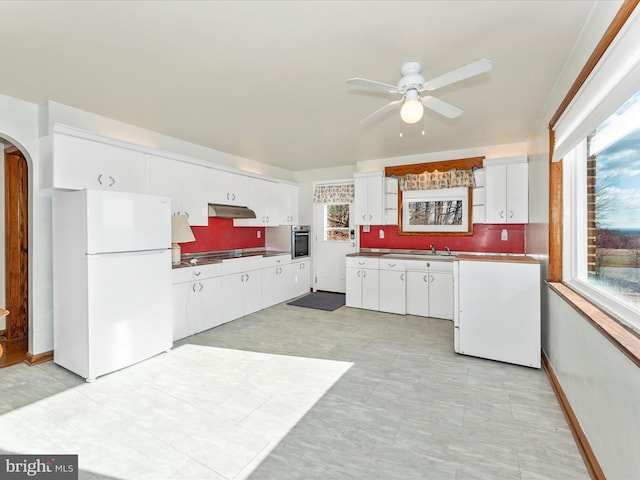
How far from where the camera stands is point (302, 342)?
11.7 ft

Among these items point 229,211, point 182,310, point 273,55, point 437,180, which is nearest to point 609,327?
point 273,55

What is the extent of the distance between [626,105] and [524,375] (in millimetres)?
2258

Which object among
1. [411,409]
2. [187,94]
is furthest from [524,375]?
[187,94]

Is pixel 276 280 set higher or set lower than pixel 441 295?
higher

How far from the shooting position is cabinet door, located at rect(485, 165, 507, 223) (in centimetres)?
435

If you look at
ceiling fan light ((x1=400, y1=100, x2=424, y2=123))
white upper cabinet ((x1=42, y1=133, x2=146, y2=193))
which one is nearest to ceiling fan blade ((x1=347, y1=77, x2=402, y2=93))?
ceiling fan light ((x1=400, y1=100, x2=424, y2=123))

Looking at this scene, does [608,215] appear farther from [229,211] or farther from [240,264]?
[229,211]

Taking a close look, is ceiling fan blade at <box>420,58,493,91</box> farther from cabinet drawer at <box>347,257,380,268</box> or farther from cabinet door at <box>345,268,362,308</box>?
cabinet door at <box>345,268,362,308</box>

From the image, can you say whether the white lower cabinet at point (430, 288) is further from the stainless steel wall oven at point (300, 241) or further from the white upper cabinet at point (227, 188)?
the white upper cabinet at point (227, 188)

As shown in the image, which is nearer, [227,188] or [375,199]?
[227,188]

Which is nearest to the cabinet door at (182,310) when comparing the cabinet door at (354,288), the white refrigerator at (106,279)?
the white refrigerator at (106,279)

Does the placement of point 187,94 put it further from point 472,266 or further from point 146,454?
point 472,266

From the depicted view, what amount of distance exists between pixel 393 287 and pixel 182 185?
3.31 metres

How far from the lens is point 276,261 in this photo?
17.2 feet
